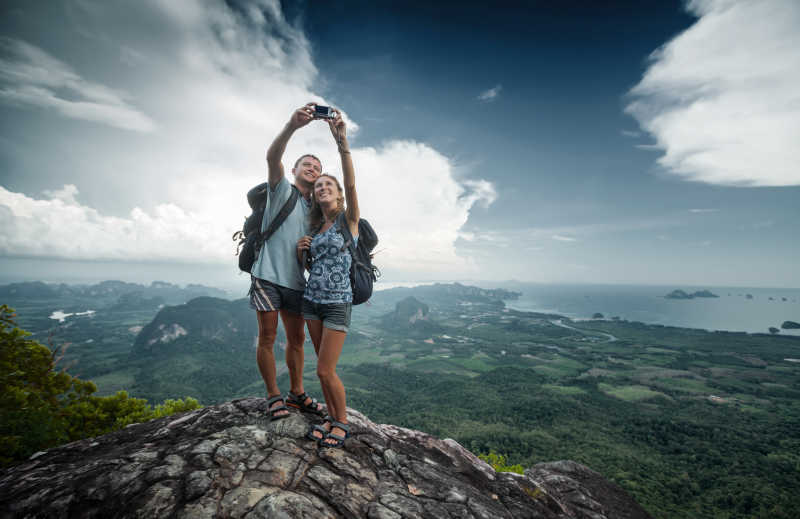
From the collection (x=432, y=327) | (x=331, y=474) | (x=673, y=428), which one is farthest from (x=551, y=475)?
(x=432, y=327)

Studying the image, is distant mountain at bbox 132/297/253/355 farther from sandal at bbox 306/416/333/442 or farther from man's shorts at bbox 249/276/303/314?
man's shorts at bbox 249/276/303/314

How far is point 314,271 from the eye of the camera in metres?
4.02

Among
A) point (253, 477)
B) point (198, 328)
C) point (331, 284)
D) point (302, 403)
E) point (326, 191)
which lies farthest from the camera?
point (198, 328)

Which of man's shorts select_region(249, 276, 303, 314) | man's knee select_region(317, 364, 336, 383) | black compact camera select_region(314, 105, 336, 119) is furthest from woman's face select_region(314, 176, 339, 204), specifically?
man's knee select_region(317, 364, 336, 383)

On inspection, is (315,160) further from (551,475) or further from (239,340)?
(239,340)

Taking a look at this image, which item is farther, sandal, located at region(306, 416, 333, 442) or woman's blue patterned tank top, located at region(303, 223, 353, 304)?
sandal, located at region(306, 416, 333, 442)

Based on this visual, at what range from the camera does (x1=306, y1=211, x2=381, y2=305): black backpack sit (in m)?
4.05

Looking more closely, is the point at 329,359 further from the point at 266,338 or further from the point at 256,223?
the point at 256,223

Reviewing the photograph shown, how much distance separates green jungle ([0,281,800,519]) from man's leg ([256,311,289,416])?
6.04 ft

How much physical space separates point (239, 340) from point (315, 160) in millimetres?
173775

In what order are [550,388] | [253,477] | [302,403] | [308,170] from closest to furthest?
[253,477], [308,170], [302,403], [550,388]

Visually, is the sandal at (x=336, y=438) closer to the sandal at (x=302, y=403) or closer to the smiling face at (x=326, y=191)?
the sandal at (x=302, y=403)

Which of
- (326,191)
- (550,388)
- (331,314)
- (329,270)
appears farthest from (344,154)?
(550,388)

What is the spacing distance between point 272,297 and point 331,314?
→ 0.86 meters
